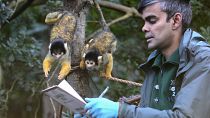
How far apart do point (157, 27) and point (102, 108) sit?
286 mm

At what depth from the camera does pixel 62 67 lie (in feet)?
5.81

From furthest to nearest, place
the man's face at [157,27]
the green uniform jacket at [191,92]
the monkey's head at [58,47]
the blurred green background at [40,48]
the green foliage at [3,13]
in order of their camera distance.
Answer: the blurred green background at [40,48] → the green foliage at [3,13] → the monkey's head at [58,47] → the man's face at [157,27] → the green uniform jacket at [191,92]

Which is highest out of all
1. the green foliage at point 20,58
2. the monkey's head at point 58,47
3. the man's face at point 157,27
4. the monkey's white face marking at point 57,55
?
the man's face at point 157,27

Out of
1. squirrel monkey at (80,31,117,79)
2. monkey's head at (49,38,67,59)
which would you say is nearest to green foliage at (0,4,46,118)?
squirrel monkey at (80,31,117,79)

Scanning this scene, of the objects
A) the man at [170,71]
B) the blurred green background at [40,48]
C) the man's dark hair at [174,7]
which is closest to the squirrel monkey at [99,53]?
the man at [170,71]

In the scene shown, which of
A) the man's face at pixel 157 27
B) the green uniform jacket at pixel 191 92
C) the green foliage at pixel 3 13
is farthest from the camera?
the green foliage at pixel 3 13

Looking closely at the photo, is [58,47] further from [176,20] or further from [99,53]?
[176,20]

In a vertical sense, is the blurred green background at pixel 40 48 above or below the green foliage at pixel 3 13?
below

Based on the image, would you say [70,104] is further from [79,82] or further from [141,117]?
[79,82]

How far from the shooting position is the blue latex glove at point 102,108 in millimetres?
1253

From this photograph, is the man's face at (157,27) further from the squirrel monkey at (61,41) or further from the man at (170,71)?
the squirrel monkey at (61,41)

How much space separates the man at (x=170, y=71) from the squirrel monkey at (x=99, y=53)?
343 mm

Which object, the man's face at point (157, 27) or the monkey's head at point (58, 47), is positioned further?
the monkey's head at point (58, 47)

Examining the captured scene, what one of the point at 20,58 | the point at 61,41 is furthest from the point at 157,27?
the point at 20,58
